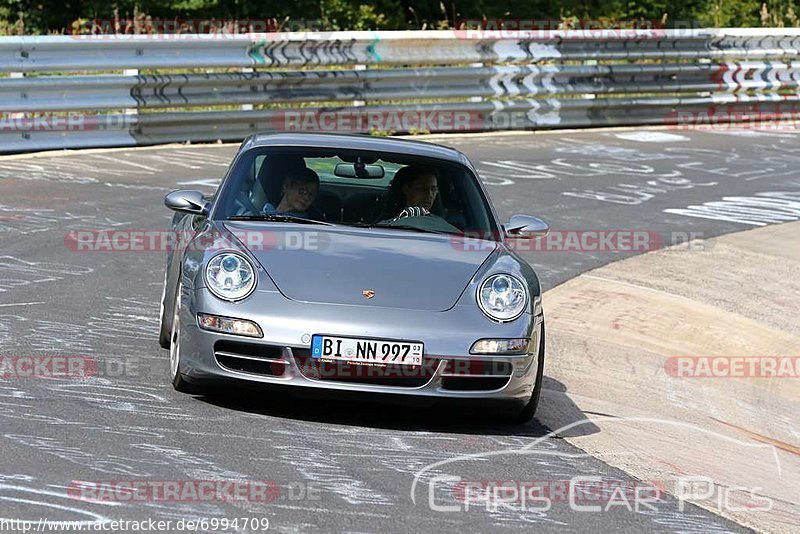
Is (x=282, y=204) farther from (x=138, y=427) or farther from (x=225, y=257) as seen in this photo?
(x=138, y=427)

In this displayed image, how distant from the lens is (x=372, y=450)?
6219 mm

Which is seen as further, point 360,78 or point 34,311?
point 360,78

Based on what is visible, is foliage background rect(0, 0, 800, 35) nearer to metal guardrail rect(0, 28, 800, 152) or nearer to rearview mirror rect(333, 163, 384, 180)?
metal guardrail rect(0, 28, 800, 152)

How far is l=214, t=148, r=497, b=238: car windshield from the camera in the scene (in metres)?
7.68

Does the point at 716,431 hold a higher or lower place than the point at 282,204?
lower

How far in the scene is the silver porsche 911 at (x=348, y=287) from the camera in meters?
6.53

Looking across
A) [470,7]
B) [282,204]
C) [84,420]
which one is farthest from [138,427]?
[470,7]

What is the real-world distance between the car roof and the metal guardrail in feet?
26.8

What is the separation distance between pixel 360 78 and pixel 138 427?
13.3m

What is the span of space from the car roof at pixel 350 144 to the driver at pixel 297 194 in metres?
0.23

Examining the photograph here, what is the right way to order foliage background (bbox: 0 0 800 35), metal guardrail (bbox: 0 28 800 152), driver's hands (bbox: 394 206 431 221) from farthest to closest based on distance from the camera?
1. foliage background (bbox: 0 0 800 35)
2. metal guardrail (bbox: 0 28 800 152)
3. driver's hands (bbox: 394 206 431 221)

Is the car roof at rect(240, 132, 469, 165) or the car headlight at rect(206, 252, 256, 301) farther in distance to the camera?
the car roof at rect(240, 132, 469, 165)

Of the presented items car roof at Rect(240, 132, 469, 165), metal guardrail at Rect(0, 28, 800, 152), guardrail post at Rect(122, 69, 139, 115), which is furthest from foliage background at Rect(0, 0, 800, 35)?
car roof at Rect(240, 132, 469, 165)

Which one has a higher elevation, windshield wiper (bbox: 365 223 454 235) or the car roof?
the car roof
